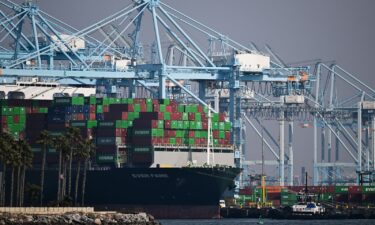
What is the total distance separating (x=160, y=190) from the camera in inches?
4843

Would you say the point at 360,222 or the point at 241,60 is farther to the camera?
the point at 241,60

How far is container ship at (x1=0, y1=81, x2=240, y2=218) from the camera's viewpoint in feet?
399

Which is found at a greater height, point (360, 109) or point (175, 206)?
point (360, 109)

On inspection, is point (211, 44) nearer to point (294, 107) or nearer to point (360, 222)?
point (294, 107)

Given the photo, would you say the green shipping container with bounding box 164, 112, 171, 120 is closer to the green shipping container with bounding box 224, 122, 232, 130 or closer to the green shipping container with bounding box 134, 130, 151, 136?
the green shipping container with bounding box 134, 130, 151, 136

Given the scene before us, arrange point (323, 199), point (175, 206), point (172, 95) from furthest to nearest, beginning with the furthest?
point (172, 95), point (323, 199), point (175, 206)

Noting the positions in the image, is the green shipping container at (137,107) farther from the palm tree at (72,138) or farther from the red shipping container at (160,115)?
the palm tree at (72,138)

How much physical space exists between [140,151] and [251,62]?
24.0 meters

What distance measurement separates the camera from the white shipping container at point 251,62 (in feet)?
461

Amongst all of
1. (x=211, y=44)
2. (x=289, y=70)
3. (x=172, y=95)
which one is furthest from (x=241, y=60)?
(x=172, y=95)

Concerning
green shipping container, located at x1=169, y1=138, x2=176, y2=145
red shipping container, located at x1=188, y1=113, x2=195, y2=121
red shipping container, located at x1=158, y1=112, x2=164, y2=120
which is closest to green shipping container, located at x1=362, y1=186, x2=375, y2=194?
red shipping container, located at x1=188, y1=113, x2=195, y2=121

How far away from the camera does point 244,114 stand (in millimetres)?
179625

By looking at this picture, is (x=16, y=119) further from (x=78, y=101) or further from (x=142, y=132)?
(x=142, y=132)

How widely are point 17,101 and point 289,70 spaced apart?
32.9 metres
